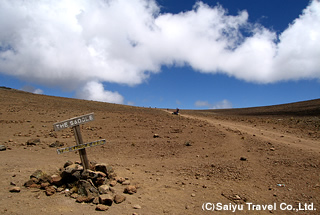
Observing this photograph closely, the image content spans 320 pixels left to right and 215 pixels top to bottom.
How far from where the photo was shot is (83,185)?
619 centimetres

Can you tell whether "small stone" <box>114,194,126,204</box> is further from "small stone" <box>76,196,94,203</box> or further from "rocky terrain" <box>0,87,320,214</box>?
"small stone" <box>76,196,94,203</box>

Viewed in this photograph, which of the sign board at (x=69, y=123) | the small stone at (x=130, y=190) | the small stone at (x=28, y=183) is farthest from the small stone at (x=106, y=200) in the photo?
the sign board at (x=69, y=123)

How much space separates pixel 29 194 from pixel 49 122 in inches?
581

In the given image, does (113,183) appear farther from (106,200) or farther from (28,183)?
(28,183)

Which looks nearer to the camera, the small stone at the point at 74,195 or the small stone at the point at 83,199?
the small stone at the point at 83,199

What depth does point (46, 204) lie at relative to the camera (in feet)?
18.0

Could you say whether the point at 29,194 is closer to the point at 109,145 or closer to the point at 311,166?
the point at 109,145

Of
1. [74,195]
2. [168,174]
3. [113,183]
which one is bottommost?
[168,174]

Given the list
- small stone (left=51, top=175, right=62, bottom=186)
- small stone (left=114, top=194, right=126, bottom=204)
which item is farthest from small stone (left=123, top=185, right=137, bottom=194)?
small stone (left=51, top=175, right=62, bottom=186)

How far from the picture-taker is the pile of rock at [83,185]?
5841 millimetres

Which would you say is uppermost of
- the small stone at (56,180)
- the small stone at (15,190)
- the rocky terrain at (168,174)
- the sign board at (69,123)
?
the sign board at (69,123)

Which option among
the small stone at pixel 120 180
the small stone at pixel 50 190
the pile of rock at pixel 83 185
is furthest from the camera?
the small stone at pixel 120 180

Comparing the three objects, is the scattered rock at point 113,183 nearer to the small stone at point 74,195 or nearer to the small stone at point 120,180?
the small stone at point 120,180

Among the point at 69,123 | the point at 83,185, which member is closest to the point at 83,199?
the point at 83,185
